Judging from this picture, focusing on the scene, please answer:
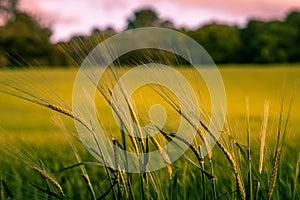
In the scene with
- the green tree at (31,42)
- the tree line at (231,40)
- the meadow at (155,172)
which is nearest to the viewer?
the meadow at (155,172)

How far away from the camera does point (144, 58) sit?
4.23ft

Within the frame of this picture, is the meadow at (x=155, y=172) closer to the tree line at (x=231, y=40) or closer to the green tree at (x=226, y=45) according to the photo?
the tree line at (x=231, y=40)

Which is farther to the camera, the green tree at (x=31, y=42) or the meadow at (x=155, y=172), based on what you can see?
the green tree at (x=31, y=42)

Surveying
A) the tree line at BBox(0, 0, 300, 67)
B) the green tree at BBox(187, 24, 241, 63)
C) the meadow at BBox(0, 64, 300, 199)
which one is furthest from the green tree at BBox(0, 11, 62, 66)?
the meadow at BBox(0, 64, 300, 199)

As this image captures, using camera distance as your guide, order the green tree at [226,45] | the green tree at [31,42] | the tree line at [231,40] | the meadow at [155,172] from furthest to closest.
→ the green tree at [226,45] → the tree line at [231,40] → the green tree at [31,42] → the meadow at [155,172]

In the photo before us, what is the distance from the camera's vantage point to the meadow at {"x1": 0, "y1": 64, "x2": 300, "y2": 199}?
1.27 metres

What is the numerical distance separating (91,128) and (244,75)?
57.8 feet

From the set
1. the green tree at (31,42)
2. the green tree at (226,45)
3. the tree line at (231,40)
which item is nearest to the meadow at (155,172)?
the tree line at (231,40)

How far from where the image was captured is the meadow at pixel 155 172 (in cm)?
127

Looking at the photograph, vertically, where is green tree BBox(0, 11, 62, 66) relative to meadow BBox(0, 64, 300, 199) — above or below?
above

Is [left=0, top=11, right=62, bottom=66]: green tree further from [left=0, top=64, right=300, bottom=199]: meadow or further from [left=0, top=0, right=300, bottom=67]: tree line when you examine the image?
[left=0, top=64, right=300, bottom=199]: meadow

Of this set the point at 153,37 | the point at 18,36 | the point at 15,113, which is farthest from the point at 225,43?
the point at 153,37

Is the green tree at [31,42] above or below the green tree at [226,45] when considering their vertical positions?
above

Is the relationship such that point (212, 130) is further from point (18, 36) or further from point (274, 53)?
point (274, 53)
